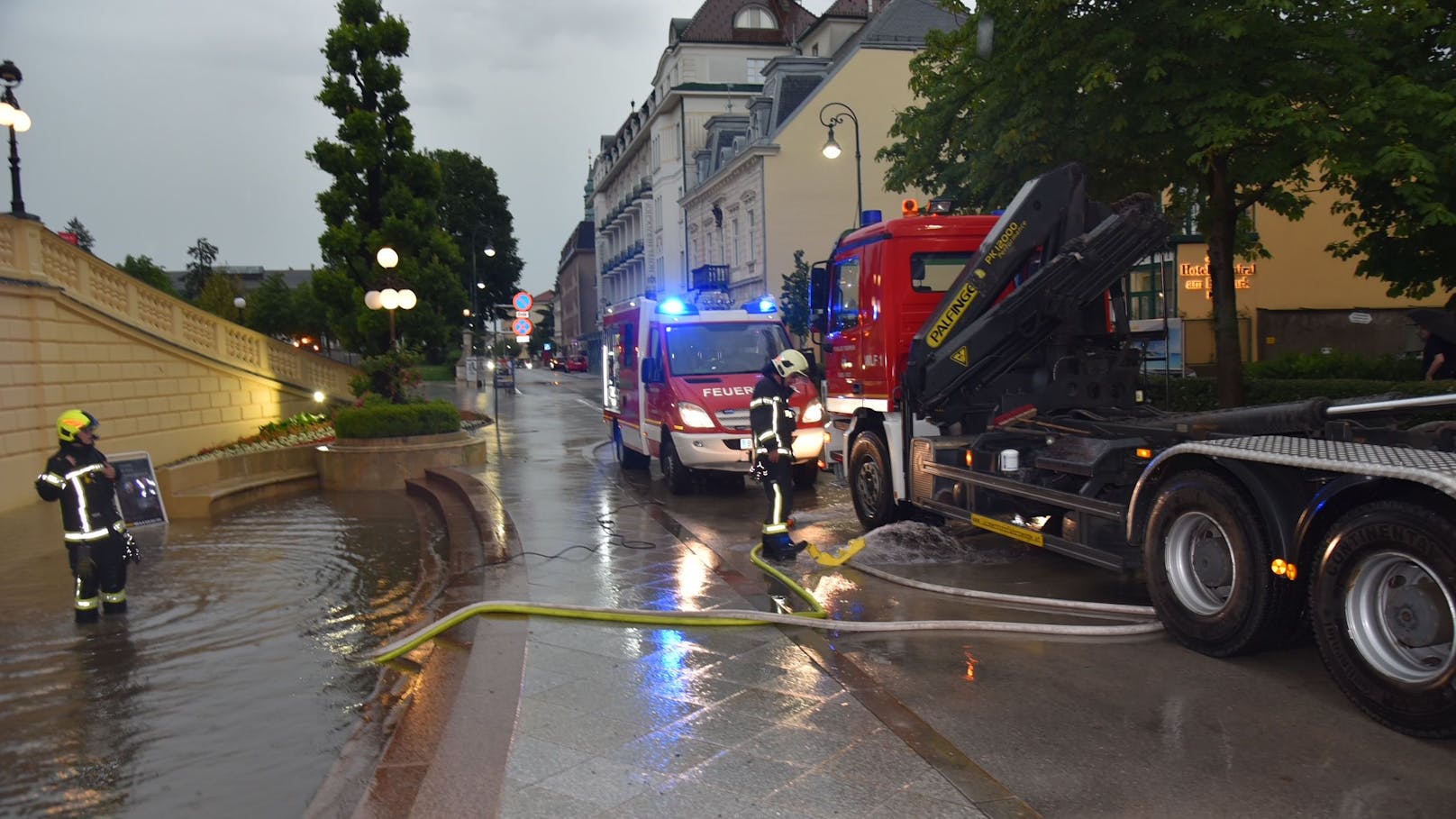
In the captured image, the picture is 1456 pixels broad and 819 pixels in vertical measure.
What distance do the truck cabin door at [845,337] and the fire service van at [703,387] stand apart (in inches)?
71.0

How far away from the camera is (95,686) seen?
18.9ft

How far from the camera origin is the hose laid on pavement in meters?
5.96

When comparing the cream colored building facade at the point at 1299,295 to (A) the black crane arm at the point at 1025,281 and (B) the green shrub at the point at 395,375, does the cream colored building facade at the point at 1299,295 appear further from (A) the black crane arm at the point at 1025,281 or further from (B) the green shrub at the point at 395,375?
(A) the black crane arm at the point at 1025,281

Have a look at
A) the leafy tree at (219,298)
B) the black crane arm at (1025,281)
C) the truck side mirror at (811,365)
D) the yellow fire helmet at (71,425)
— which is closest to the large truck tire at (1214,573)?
the black crane arm at (1025,281)

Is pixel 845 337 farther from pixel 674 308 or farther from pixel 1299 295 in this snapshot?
pixel 1299 295

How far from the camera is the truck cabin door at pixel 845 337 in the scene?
31.7 ft

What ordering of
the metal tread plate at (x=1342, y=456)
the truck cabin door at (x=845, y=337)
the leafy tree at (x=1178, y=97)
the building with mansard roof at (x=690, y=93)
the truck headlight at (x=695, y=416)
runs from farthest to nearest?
1. the building with mansard roof at (x=690, y=93)
2. the truck headlight at (x=695, y=416)
3. the leafy tree at (x=1178, y=97)
4. the truck cabin door at (x=845, y=337)
5. the metal tread plate at (x=1342, y=456)

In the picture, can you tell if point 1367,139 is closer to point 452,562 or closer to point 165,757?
point 452,562

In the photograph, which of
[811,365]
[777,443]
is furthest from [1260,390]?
[777,443]

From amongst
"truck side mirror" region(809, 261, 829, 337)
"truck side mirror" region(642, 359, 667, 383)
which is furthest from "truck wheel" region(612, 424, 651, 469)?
"truck side mirror" region(809, 261, 829, 337)

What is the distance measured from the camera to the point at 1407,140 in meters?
10.8

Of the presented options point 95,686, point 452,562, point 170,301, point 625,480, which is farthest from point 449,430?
point 95,686

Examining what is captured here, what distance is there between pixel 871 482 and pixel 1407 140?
7.07 meters

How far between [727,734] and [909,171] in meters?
13.8
